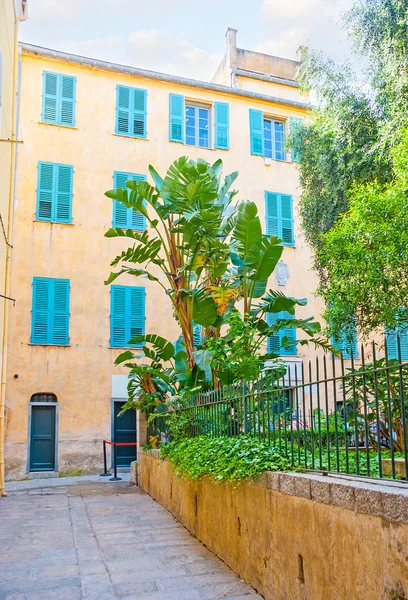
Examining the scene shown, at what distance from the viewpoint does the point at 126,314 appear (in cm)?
1644

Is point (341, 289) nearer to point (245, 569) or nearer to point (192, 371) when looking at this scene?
point (192, 371)

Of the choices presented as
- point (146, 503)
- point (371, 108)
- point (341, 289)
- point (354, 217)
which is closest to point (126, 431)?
point (146, 503)

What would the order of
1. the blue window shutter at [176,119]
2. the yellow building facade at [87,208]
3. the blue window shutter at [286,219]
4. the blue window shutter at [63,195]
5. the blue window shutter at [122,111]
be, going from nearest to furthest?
the yellow building facade at [87,208] < the blue window shutter at [63,195] < the blue window shutter at [122,111] < the blue window shutter at [176,119] < the blue window shutter at [286,219]

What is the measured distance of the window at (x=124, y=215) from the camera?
55.8 feet

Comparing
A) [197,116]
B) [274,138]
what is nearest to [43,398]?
[197,116]

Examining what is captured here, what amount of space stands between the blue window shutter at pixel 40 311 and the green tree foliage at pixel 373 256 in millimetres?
7795

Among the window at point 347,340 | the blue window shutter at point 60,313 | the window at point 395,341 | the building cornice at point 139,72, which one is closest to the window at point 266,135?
the building cornice at point 139,72

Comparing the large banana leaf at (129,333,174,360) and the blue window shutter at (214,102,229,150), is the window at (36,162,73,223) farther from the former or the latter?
the large banana leaf at (129,333,174,360)

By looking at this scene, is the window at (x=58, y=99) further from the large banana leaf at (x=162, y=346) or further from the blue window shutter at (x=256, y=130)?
the large banana leaf at (x=162, y=346)

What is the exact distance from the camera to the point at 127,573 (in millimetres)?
5387

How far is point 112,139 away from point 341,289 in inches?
377

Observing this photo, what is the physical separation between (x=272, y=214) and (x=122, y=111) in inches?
216

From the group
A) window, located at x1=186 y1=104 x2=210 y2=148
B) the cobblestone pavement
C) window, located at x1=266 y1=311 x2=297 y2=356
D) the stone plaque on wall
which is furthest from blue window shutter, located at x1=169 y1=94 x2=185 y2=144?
the cobblestone pavement

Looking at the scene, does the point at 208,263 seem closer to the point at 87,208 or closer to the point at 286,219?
the point at 87,208
